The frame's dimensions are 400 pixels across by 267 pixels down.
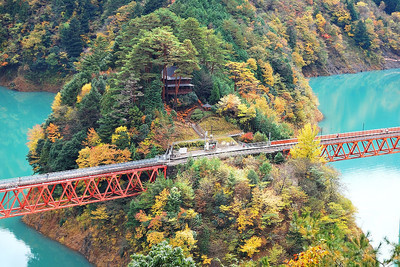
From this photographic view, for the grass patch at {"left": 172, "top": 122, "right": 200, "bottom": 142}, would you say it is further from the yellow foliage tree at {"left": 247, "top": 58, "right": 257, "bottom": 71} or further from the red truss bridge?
the yellow foliage tree at {"left": 247, "top": 58, "right": 257, "bottom": 71}

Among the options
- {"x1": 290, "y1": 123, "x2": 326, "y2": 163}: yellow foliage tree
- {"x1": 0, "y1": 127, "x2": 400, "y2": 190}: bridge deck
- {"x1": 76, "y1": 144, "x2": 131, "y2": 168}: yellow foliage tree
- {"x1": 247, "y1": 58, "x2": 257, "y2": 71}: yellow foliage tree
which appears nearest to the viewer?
{"x1": 0, "y1": 127, "x2": 400, "y2": 190}: bridge deck

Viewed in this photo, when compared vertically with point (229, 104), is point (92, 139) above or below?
below

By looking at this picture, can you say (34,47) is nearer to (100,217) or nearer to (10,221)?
(10,221)

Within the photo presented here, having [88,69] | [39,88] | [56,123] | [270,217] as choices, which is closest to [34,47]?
[39,88]

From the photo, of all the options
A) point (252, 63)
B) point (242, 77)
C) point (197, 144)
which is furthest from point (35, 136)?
point (252, 63)

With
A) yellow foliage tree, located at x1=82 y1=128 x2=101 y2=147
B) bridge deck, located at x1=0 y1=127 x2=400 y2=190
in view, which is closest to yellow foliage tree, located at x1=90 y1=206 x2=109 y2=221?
bridge deck, located at x1=0 y1=127 x2=400 y2=190

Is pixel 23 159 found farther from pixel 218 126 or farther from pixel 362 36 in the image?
pixel 362 36
